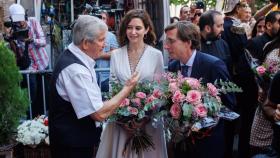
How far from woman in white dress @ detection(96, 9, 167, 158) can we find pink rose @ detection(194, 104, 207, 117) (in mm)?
843

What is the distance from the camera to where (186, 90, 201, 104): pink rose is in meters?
3.27

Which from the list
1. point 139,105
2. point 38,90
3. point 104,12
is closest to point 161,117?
point 139,105

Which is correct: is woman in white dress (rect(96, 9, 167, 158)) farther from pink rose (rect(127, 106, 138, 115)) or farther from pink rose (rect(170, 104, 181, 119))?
pink rose (rect(170, 104, 181, 119))

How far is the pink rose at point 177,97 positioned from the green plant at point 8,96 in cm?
163

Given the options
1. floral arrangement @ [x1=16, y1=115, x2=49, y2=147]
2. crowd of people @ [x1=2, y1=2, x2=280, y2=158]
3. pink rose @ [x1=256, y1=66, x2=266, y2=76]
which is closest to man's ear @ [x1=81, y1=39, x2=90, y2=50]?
crowd of people @ [x1=2, y1=2, x2=280, y2=158]

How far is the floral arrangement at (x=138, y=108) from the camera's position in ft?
11.5

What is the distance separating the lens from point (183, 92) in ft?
11.0

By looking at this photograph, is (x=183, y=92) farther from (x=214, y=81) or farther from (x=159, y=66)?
(x=159, y=66)

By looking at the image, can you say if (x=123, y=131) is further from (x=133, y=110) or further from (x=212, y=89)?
(x=212, y=89)

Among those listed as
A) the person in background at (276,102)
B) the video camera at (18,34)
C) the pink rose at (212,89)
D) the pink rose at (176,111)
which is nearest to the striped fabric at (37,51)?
the video camera at (18,34)

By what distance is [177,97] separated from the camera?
3.31 metres

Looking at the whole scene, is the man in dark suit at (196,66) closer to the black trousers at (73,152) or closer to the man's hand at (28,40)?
the black trousers at (73,152)

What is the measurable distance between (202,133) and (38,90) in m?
3.12

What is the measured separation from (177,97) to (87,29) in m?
0.80
